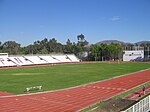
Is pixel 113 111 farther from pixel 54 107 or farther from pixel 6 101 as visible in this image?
pixel 6 101

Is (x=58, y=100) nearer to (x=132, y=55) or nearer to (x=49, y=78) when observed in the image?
(x=49, y=78)

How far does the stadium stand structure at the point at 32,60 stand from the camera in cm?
6150

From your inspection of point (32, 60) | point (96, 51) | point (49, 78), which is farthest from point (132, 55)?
point (49, 78)

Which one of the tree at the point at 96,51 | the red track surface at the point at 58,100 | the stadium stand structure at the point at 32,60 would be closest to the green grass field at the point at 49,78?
the red track surface at the point at 58,100

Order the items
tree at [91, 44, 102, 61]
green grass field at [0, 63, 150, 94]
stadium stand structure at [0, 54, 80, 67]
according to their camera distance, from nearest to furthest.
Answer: green grass field at [0, 63, 150, 94] → stadium stand structure at [0, 54, 80, 67] → tree at [91, 44, 102, 61]

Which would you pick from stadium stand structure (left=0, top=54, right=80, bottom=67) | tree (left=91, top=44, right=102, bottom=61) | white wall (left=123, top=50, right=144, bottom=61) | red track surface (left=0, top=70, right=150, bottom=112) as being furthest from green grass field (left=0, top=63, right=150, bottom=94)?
tree (left=91, top=44, right=102, bottom=61)

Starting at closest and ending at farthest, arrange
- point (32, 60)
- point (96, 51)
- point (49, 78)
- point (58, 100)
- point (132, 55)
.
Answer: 1. point (58, 100)
2. point (49, 78)
3. point (32, 60)
4. point (132, 55)
5. point (96, 51)

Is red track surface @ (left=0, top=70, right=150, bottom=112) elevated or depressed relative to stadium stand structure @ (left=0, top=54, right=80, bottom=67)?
depressed

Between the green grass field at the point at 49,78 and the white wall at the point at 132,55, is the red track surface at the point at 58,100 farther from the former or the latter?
the white wall at the point at 132,55

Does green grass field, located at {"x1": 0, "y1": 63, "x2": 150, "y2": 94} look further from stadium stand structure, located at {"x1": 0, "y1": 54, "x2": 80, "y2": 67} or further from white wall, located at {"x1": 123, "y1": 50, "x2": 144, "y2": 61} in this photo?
white wall, located at {"x1": 123, "y1": 50, "x2": 144, "y2": 61}

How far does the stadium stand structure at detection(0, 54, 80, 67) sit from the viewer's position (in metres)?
61.5

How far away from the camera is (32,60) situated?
68.3 meters

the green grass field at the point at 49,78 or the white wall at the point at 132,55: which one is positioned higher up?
the white wall at the point at 132,55

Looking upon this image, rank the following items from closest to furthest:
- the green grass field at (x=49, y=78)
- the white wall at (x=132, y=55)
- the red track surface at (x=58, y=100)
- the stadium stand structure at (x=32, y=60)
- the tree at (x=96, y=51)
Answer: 1. the red track surface at (x=58, y=100)
2. the green grass field at (x=49, y=78)
3. the stadium stand structure at (x=32, y=60)
4. the white wall at (x=132, y=55)
5. the tree at (x=96, y=51)
